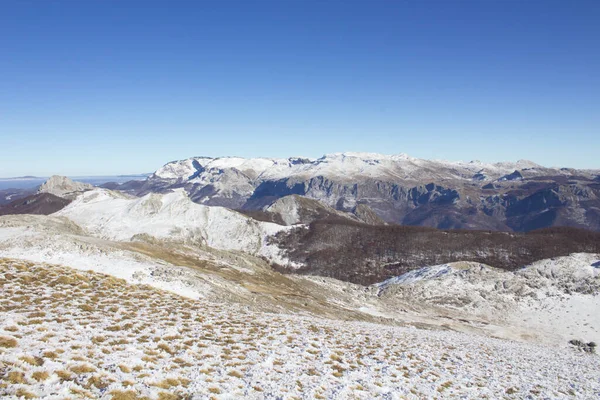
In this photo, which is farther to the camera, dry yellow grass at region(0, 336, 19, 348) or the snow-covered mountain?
the snow-covered mountain

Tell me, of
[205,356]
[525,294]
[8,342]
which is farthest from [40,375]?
[525,294]

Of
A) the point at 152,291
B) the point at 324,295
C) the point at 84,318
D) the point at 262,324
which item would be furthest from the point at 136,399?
the point at 324,295

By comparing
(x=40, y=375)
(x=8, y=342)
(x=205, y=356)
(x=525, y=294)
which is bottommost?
(x=525, y=294)

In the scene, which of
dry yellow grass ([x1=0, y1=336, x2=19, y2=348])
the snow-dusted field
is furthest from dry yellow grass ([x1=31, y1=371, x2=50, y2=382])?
dry yellow grass ([x1=0, y1=336, x2=19, y2=348])

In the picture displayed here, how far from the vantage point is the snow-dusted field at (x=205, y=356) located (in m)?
15.7

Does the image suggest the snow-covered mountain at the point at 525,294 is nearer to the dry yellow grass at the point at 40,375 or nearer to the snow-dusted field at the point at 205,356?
the snow-dusted field at the point at 205,356

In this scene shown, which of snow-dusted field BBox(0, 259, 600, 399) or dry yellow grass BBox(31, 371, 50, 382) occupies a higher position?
dry yellow grass BBox(31, 371, 50, 382)

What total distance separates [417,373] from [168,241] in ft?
555

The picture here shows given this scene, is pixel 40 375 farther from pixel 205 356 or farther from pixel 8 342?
pixel 205 356

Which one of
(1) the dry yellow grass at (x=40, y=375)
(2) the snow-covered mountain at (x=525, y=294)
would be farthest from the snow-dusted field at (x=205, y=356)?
(2) the snow-covered mountain at (x=525, y=294)

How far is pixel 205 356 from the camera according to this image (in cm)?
Answer: 2062

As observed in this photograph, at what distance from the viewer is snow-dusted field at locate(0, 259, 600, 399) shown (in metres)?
15.7

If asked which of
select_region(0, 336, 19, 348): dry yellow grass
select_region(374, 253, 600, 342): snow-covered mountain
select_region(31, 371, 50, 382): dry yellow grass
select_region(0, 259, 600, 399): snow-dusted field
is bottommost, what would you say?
select_region(374, 253, 600, 342): snow-covered mountain

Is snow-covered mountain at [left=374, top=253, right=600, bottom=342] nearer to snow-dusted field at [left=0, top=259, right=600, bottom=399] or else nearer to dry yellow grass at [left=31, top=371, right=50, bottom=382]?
snow-dusted field at [left=0, top=259, right=600, bottom=399]
